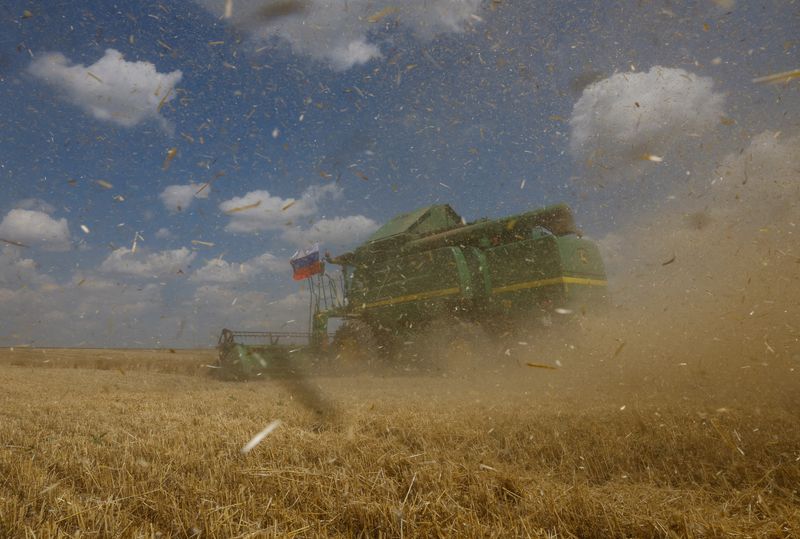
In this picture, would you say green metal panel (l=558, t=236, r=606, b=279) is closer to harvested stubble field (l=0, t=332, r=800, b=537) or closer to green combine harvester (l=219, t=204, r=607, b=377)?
green combine harvester (l=219, t=204, r=607, b=377)

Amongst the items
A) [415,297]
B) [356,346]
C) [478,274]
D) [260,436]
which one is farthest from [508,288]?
[260,436]

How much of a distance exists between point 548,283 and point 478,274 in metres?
1.73

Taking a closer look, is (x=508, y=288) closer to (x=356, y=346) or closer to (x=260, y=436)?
(x=356, y=346)

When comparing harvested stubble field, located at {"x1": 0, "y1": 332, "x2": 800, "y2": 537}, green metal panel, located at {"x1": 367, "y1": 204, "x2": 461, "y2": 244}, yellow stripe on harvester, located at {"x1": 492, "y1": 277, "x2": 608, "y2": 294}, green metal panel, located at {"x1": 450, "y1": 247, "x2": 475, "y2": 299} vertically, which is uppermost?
green metal panel, located at {"x1": 367, "y1": 204, "x2": 461, "y2": 244}

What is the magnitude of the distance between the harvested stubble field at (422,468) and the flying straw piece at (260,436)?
0.11m

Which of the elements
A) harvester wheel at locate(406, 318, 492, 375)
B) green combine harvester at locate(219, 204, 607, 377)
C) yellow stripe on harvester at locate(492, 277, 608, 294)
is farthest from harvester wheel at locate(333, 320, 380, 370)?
yellow stripe on harvester at locate(492, 277, 608, 294)

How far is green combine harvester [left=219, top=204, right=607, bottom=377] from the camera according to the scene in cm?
1055

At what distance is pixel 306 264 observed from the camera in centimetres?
1377

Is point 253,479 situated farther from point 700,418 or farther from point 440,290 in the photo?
point 440,290

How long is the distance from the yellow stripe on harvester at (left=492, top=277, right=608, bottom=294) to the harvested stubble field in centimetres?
426

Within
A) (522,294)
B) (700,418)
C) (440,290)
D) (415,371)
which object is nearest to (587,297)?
(522,294)

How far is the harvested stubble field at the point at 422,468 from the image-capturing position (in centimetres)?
202

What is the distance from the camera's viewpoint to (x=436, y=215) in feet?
44.1

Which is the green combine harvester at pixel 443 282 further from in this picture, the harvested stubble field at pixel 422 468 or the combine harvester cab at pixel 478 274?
the harvested stubble field at pixel 422 468
